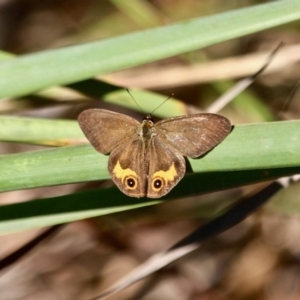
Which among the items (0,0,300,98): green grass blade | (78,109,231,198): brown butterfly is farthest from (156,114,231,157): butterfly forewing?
(0,0,300,98): green grass blade

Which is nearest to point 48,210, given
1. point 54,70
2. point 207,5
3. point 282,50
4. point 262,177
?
point 54,70

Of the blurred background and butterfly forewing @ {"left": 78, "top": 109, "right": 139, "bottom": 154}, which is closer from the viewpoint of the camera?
butterfly forewing @ {"left": 78, "top": 109, "right": 139, "bottom": 154}

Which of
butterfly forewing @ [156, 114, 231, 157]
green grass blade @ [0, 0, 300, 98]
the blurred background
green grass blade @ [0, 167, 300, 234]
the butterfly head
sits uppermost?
green grass blade @ [0, 0, 300, 98]

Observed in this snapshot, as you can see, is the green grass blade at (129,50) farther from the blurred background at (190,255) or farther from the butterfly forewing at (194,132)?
the blurred background at (190,255)

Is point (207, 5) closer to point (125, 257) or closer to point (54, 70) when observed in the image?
point (125, 257)

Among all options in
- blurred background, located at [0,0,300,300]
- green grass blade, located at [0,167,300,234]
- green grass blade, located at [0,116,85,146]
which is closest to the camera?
green grass blade, located at [0,167,300,234]

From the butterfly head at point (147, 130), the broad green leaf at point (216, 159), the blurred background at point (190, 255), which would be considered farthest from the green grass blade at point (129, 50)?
the blurred background at point (190, 255)

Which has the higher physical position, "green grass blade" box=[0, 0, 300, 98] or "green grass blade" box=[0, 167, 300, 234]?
"green grass blade" box=[0, 0, 300, 98]

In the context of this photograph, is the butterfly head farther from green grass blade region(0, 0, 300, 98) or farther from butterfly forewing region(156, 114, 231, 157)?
green grass blade region(0, 0, 300, 98)
